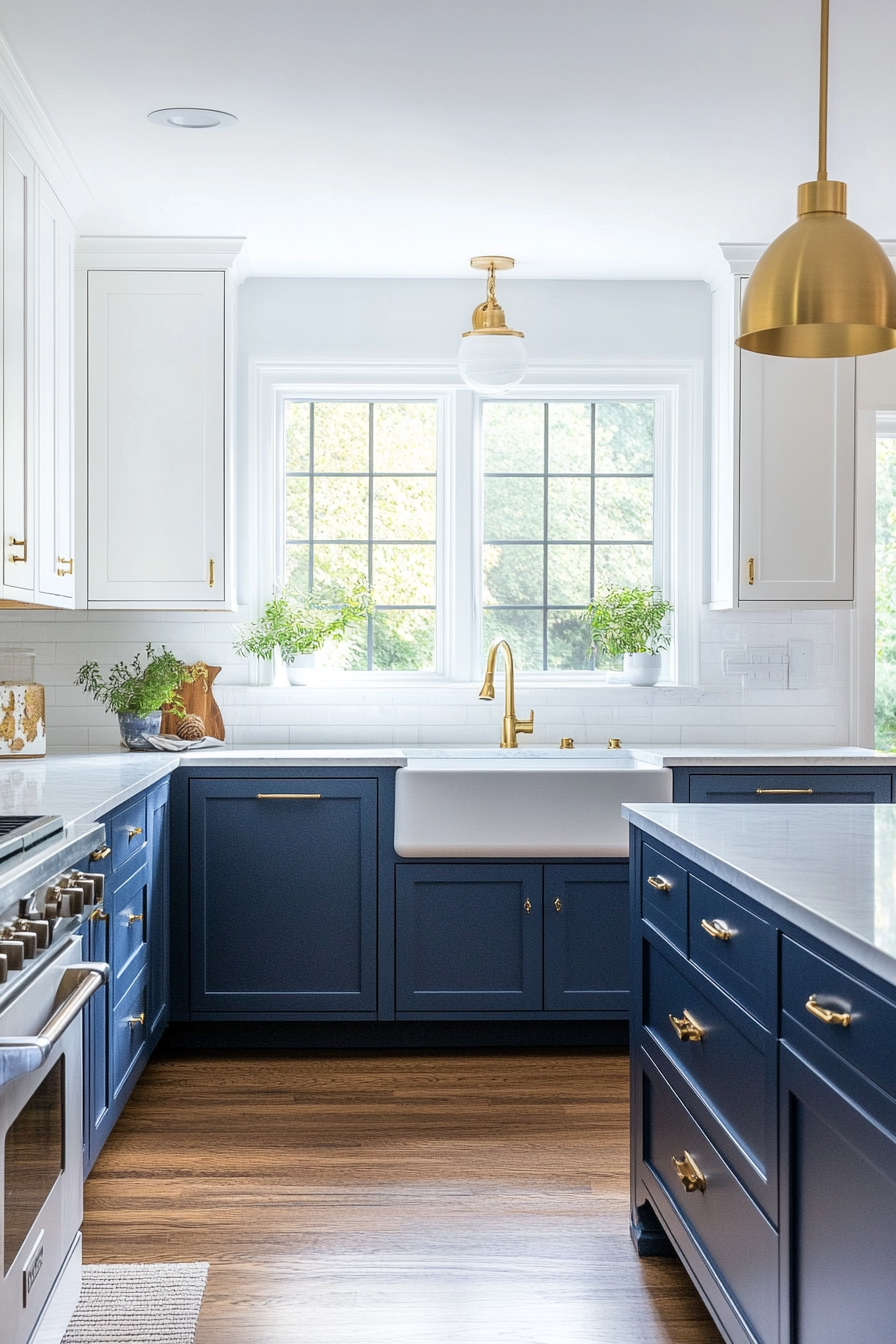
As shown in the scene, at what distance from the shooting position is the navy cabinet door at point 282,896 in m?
3.46

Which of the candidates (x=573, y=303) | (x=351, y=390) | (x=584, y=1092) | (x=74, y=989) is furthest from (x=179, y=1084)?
(x=573, y=303)

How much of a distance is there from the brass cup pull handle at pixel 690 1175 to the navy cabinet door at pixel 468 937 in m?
1.51

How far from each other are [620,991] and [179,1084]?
1319 mm

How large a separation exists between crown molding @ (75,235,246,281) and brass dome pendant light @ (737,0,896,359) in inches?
92.9

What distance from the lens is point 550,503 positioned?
427 cm

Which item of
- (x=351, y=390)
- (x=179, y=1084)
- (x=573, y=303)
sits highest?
(x=573, y=303)

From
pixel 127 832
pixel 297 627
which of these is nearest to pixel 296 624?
pixel 297 627

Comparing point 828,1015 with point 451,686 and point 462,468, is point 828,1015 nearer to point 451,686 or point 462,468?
point 451,686

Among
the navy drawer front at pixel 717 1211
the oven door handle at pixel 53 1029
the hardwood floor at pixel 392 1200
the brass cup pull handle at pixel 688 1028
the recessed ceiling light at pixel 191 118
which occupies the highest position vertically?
the recessed ceiling light at pixel 191 118

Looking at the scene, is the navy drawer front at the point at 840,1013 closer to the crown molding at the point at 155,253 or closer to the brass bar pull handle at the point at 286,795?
the brass bar pull handle at the point at 286,795

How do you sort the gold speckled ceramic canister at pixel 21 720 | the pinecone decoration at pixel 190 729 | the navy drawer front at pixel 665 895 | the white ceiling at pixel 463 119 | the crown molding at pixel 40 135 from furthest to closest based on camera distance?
1. the pinecone decoration at pixel 190 729
2. the gold speckled ceramic canister at pixel 21 720
3. the crown molding at pixel 40 135
4. the white ceiling at pixel 463 119
5. the navy drawer front at pixel 665 895

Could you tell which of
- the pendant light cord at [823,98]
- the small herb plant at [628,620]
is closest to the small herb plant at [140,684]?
the small herb plant at [628,620]

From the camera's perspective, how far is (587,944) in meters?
3.51

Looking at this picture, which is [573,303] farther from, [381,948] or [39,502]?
[381,948]
